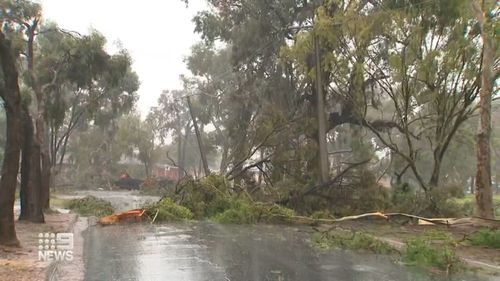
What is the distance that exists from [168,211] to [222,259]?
29.4ft

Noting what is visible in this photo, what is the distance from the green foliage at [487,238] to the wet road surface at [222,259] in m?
3.72

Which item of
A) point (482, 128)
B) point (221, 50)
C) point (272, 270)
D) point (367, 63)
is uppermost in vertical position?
point (221, 50)

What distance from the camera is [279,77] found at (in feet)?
95.6

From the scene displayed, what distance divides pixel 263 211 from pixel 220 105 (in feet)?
90.1

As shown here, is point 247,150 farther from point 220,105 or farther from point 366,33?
point 220,105

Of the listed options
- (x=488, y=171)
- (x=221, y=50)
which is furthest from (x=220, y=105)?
(x=488, y=171)

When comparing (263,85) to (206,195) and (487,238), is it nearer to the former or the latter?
(206,195)

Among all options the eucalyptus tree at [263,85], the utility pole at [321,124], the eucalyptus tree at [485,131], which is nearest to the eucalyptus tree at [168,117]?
the eucalyptus tree at [263,85]
